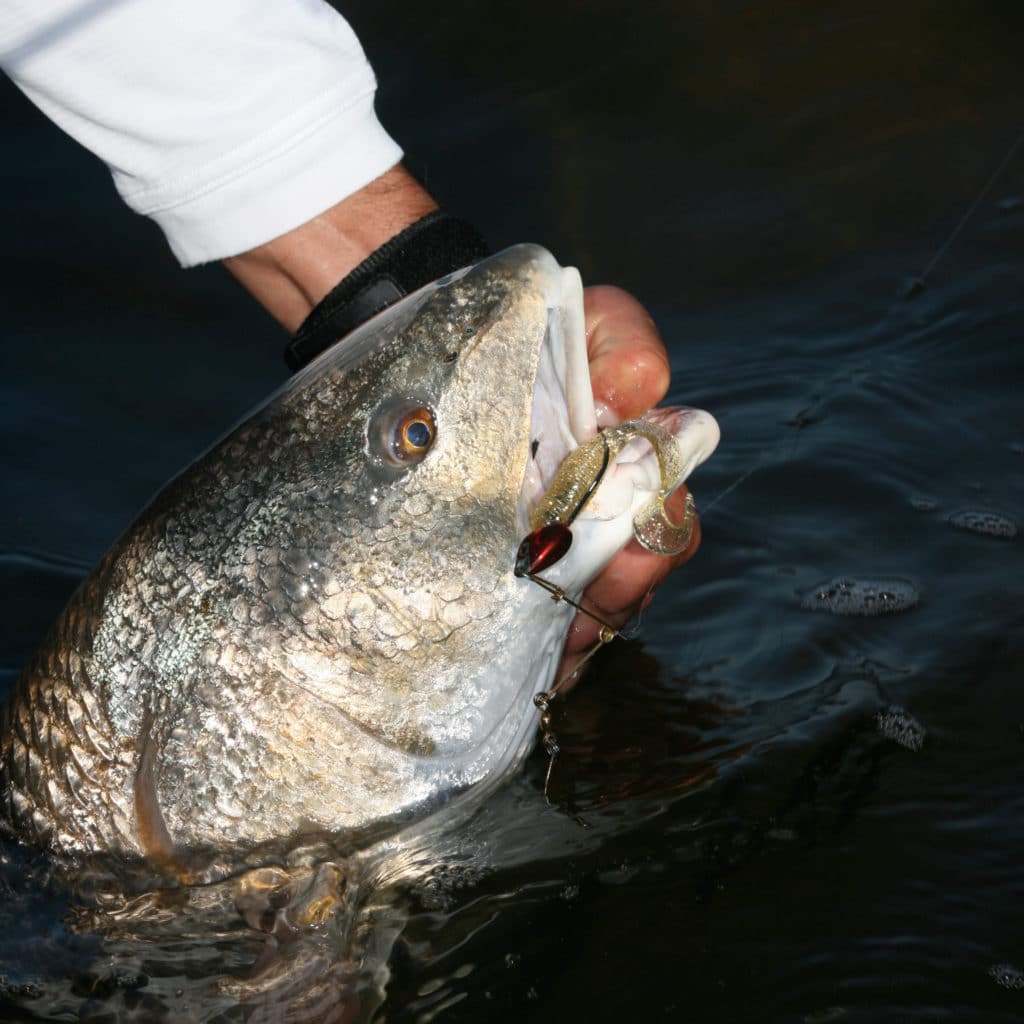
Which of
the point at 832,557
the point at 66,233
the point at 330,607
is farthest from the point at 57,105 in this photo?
the point at 66,233

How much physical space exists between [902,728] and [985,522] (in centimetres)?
88

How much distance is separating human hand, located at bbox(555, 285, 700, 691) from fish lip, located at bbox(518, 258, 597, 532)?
0.63 feet

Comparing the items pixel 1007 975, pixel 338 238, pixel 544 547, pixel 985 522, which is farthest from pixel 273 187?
pixel 1007 975

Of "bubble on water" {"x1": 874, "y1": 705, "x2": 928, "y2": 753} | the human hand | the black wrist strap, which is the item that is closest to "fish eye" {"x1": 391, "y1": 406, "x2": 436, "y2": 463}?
the human hand

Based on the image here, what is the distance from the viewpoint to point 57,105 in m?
2.73

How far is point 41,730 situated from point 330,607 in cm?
59

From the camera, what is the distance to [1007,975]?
205 cm

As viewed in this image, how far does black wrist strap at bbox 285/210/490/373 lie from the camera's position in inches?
113

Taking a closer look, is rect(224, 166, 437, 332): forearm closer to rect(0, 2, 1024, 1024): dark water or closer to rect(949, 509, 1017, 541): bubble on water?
rect(0, 2, 1024, 1024): dark water

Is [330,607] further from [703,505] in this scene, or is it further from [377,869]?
[703,505]

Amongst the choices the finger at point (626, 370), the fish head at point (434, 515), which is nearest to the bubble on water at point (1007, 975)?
the fish head at point (434, 515)

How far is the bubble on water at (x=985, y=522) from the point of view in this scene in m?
3.25

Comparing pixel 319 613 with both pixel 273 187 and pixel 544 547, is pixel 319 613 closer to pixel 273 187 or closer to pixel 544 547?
pixel 544 547

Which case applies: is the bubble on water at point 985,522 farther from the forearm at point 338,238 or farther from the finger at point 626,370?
the forearm at point 338,238
